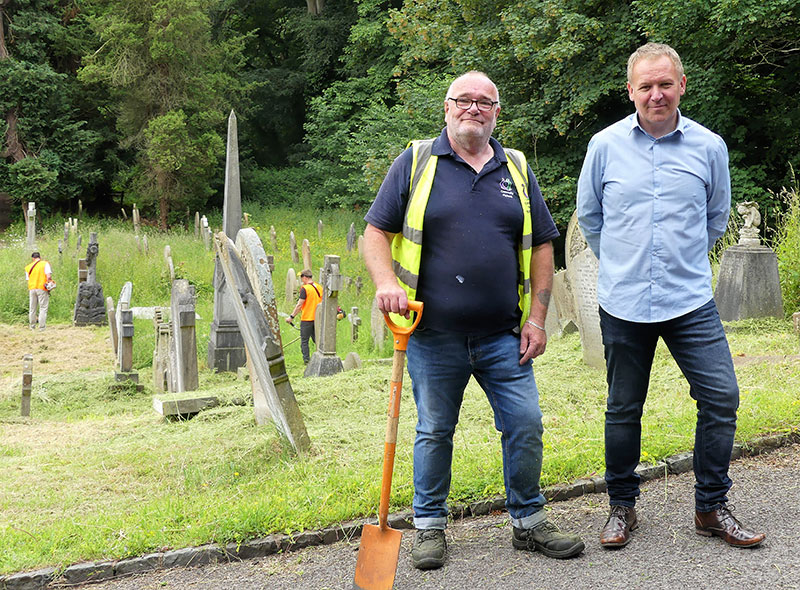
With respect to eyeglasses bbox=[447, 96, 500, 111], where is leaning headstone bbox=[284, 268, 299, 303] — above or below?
below

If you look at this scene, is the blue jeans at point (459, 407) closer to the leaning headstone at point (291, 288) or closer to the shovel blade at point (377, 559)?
the shovel blade at point (377, 559)

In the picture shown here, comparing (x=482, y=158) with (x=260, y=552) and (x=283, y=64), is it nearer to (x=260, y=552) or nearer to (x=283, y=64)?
(x=260, y=552)

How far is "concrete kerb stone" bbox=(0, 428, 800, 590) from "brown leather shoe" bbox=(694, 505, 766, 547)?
29.9 inches

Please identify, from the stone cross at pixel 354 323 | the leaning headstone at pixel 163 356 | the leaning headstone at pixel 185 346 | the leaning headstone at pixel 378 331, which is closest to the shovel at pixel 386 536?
the leaning headstone at pixel 185 346

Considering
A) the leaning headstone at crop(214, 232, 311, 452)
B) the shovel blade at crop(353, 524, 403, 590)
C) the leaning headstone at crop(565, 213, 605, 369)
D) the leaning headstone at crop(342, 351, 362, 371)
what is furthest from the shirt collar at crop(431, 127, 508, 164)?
the leaning headstone at crop(342, 351, 362, 371)

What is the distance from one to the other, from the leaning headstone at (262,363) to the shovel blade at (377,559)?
1757 millimetres

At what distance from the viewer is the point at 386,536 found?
11.6 feet

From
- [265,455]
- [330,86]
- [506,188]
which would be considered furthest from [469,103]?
[330,86]

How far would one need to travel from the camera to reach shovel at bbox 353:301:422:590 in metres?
3.44

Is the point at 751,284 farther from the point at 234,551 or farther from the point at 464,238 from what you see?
the point at 234,551

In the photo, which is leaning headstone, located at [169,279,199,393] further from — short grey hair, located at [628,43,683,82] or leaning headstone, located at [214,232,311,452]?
short grey hair, located at [628,43,683,82]

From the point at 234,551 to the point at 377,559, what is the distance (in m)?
0.86

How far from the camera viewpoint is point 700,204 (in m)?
3.62

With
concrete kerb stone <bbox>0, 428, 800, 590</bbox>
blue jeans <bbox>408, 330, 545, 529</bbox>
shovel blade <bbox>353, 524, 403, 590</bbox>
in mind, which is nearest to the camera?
shovel blade <bbox>353, 524, 403, 590</bbox>
